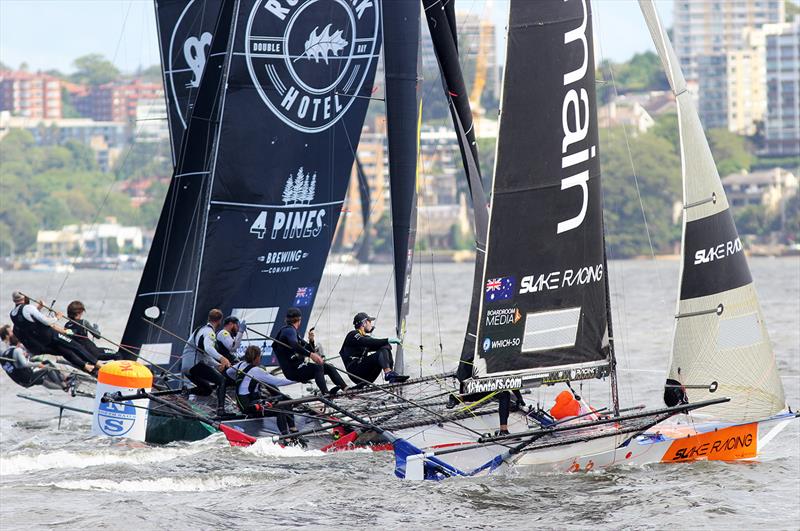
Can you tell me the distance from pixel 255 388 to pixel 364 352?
46.5 inches

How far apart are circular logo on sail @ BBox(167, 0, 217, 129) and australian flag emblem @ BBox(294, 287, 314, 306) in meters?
2.71

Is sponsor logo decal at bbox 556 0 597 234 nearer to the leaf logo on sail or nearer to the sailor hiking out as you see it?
the sailor hiking out

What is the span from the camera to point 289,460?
508 inches

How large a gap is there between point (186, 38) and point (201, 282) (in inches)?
142

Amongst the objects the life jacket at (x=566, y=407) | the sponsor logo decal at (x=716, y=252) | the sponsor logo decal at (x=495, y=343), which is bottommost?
the life jacket at (x=566, y=407)

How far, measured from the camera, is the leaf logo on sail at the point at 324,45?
15.8m

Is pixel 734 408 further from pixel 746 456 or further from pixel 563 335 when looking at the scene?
pixel 563 335

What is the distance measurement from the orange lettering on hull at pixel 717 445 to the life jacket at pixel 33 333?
21.1ft

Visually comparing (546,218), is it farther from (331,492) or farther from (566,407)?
(331,492)

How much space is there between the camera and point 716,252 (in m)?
11.7

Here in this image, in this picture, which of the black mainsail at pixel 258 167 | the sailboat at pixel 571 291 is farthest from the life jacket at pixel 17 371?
the sailboat at pixel 571 291

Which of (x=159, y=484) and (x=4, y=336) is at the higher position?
(x=4, y=336)

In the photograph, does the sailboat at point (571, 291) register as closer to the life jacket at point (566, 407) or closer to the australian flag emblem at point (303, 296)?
the life jacket at point (566, 407)

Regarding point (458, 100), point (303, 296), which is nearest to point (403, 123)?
point (458, 100)
